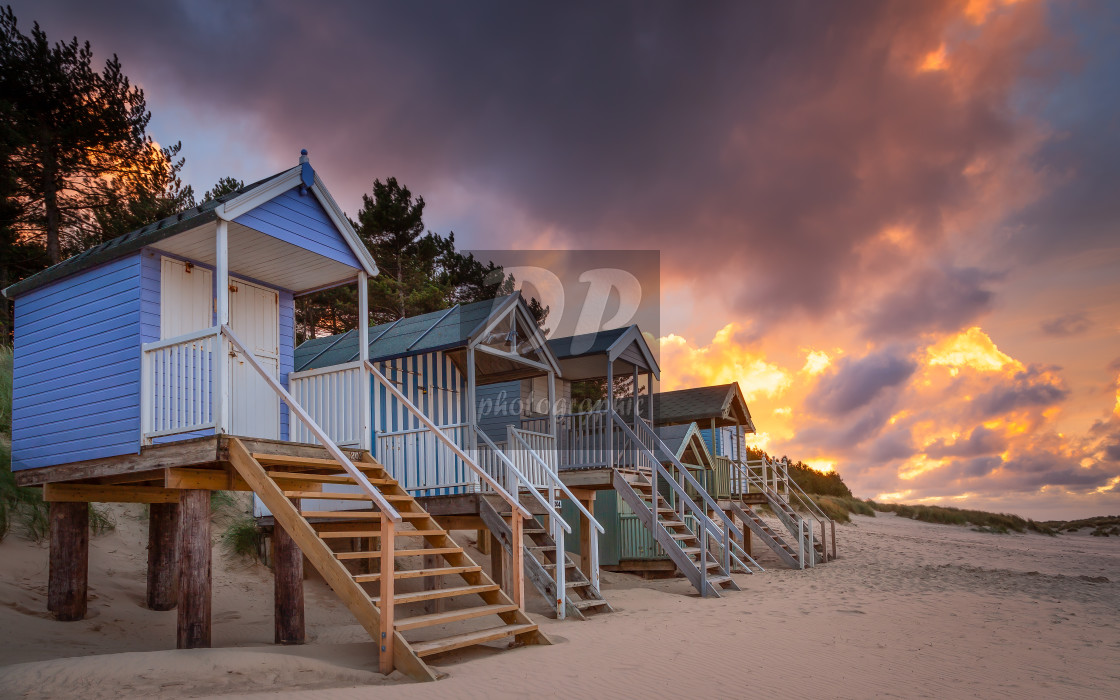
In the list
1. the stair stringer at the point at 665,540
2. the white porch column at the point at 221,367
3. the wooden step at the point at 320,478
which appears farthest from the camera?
the stair stringer at the point at 665,540

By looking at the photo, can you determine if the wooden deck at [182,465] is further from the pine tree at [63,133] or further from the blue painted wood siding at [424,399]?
the pine tree at [63,133]

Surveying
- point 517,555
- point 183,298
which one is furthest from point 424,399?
point 517,555

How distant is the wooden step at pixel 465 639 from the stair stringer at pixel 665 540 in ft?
19.7

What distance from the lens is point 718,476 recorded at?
2397 centimetres

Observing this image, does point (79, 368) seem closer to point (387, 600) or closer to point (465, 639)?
point (387, 600)

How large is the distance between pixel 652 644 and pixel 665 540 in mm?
5555

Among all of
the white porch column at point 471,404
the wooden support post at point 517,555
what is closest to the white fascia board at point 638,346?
the white porch column at point 471,404

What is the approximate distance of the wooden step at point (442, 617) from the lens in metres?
7.38

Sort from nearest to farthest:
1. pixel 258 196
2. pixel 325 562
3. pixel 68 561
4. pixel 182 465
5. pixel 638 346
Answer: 1. pixel 325 562
2. pixel 182 465
3. pixel 258 196
4. pixel 68 561
5. pixel 638 346

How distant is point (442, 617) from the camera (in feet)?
26.1

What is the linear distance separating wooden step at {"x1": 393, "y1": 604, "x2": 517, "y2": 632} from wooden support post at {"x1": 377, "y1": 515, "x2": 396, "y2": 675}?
0.10 meters

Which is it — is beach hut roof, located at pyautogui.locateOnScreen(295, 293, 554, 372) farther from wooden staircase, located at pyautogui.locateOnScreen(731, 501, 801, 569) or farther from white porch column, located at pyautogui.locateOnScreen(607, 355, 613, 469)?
wooden staircase, located at pyautogui.locateOnScreen(731, 501, 801, 569)

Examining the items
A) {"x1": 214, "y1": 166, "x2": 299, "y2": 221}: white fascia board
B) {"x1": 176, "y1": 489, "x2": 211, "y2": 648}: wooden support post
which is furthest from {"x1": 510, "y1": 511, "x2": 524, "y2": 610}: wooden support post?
{"x1": 214, "y1": 166, "x2": 299, "y2": 221}: white fascia board

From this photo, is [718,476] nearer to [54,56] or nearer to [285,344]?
[285,344]
